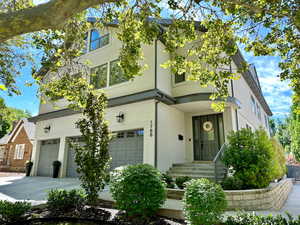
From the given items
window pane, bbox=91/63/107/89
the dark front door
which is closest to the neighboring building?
window pane, bbox=91/63/107/89

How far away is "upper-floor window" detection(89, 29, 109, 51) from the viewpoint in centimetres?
1275

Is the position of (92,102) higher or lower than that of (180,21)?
lower

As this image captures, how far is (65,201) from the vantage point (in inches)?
201

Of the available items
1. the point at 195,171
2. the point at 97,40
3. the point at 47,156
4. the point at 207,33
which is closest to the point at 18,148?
the point at 47,156

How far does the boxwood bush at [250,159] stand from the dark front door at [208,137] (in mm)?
3249

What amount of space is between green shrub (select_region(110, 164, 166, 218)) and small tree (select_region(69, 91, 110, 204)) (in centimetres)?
51

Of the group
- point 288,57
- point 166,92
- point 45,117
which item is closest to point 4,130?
point 45,117

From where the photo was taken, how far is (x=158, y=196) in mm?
4676

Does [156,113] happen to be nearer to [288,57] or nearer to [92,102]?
[92,102]

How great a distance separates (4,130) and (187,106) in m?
32.3

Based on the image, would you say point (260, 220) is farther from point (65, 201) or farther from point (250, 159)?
point (65, 201)

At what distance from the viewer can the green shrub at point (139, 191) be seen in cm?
451

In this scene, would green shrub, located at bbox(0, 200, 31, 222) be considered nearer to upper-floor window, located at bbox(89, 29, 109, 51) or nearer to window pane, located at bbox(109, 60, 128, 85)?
window pane, located at bbox(109, 60, 128, 85)

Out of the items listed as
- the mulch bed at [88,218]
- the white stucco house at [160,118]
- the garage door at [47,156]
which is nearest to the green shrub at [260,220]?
the mulch bed at [88,218]
